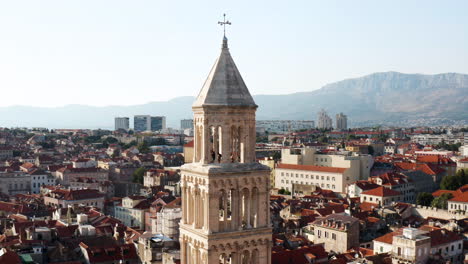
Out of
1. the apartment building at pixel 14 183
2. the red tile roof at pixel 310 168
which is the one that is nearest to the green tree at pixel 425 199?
the red tile roof at pixel 310 168

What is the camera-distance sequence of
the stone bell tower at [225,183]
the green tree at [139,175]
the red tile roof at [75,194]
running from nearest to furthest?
the stone bell tower at [225,183] < the red tile roof at [75,194] < the green tree at [139,175]

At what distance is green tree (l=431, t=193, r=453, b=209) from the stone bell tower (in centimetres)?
6406

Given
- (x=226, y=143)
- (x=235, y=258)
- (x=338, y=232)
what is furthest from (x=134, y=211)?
(x=226, y=143)

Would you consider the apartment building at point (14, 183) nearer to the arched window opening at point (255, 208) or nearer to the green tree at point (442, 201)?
the green tree at point (442, 201)

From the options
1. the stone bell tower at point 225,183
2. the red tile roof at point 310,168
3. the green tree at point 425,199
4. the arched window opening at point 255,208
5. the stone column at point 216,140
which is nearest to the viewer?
the stone bell tower at point 225,183

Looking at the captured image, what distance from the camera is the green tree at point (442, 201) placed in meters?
75.2

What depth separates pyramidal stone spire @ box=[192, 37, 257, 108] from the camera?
1727 cm

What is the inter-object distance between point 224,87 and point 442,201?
6594 centimetres

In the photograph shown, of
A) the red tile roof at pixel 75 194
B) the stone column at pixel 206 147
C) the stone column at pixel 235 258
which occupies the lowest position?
the red tile roof at pixel 75 194

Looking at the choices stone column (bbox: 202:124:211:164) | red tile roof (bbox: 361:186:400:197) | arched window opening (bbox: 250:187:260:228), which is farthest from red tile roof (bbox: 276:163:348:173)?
stone column (bbox: 202:124:211:164)

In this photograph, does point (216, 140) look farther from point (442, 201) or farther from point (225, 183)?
point (442, 201)

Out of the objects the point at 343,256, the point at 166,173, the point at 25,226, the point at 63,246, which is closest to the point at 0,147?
the point at 166,173

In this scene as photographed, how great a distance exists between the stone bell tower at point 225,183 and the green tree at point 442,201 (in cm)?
6406

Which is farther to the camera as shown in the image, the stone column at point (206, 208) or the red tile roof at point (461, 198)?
the red tile roof at point (461, 198)
